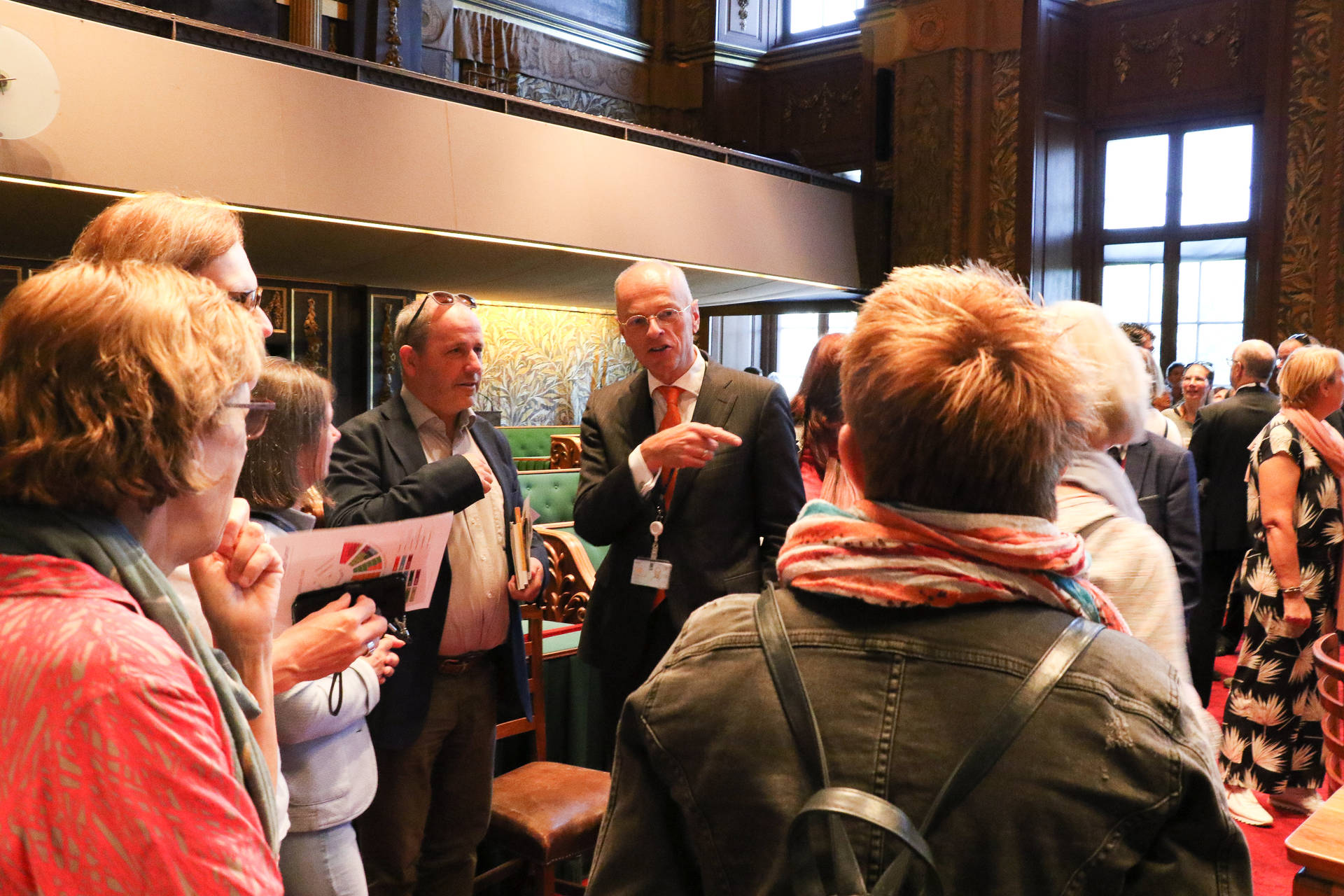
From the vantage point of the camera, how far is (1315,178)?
343 inches

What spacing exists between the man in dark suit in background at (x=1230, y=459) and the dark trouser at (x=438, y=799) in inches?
160

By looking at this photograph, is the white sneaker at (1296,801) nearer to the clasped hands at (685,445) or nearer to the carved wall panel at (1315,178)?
the clasped hands at (685,445)

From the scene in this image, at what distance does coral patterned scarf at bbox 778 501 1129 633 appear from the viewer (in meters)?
0.98

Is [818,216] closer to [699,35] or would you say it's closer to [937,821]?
[699,35]

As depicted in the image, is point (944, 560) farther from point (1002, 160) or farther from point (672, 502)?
point (1002, 160)

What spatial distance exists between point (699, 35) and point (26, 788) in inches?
508

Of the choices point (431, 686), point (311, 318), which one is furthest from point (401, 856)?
point (311, 318)

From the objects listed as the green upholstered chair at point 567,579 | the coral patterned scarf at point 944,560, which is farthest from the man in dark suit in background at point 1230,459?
the coral patterned scarf at point 944,560

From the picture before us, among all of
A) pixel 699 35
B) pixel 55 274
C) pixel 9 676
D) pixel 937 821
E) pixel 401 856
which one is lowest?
pixel 401 856

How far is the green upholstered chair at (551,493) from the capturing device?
5.15m

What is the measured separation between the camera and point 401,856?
2314 millimetres

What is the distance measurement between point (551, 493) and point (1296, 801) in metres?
3.39

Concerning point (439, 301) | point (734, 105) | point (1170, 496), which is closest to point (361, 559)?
point (439, 301)

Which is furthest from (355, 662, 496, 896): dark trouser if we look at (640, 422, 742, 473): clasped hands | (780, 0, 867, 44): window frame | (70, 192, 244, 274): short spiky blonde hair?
(780, 0, 867, 44): window frame
